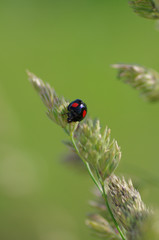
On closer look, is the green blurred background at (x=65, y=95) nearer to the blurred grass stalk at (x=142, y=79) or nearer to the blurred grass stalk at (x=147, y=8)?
the blurred grass stalk at (x=142, y=79)

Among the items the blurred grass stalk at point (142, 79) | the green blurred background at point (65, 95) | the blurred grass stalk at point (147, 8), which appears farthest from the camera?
the green blurred background at point (65, 95)

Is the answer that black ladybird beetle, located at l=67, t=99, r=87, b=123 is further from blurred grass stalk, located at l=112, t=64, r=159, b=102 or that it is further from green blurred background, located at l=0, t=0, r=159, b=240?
green blurred background, located at l=0, t=0, r=159, b=240

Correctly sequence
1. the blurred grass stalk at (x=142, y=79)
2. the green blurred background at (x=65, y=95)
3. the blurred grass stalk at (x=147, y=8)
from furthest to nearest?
the green blurred background at (x=65, y=95) → the blurred grass stalk at (x=142, y=79) → the blurred grass stalk at (x=147, y=8)

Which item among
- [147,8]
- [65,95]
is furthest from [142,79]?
[65,95]

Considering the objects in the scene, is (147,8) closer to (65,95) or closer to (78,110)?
(78,110)

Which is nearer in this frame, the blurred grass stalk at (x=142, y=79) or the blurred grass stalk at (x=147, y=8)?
the blurred grass stalk at (x=147, y=8)

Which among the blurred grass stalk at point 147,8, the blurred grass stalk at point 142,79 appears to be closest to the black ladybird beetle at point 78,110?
the blurred grass stalk at point 142,79

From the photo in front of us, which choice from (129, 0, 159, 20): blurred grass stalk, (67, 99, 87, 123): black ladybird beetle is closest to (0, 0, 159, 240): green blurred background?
(67, 99, 87, 123): black ladybird beetle

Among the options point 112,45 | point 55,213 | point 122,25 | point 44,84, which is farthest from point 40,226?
point 122,25
